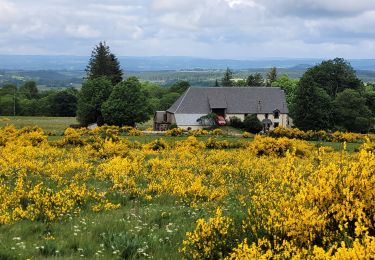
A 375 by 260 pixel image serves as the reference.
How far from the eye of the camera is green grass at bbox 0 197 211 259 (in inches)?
286

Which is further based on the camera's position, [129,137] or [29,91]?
[29,91]

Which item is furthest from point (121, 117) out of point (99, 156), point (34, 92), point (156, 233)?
point (34, 92)

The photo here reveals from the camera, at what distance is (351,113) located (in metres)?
73.2

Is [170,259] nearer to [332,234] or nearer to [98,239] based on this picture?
[98,239]

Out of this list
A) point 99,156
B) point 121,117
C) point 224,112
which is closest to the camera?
point 99,156

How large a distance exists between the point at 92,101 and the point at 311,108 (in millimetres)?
36569

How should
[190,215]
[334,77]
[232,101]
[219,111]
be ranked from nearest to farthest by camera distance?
1. [190,215]
2. [219,111]
3. [232,101]
4. [334,77]

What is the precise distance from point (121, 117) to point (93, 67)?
1105 inches

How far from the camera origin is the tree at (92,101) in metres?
72.3

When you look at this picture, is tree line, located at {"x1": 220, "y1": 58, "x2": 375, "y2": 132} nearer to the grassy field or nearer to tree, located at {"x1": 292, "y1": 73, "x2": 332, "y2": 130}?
tree, located at {"x1": 292, "y1": 73, "x2": 332, "y2": 130}

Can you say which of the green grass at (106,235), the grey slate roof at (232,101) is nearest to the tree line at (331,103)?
the grey slate roof at (232,101)

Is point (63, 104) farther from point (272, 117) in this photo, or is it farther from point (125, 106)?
point (272, 117)

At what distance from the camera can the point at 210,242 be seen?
6.59 metres

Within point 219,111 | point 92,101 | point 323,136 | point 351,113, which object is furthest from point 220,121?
point 323,136
